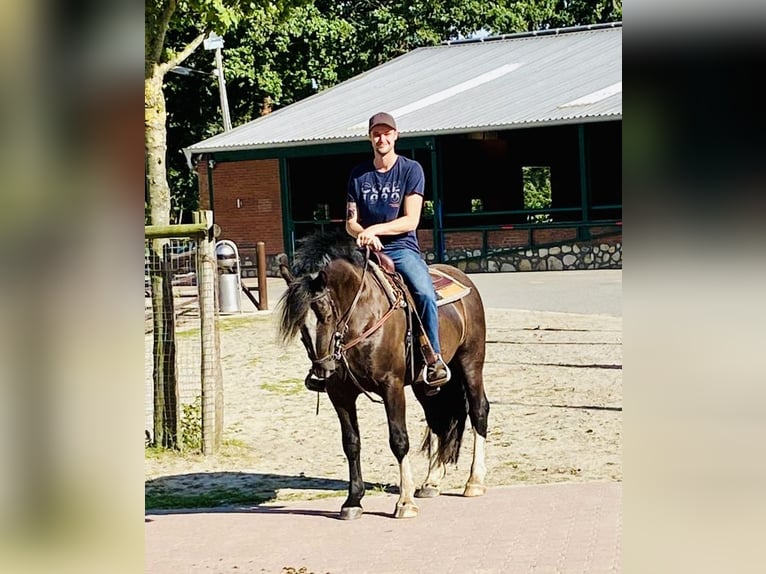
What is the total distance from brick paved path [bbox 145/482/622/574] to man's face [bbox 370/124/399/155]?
2347 mm

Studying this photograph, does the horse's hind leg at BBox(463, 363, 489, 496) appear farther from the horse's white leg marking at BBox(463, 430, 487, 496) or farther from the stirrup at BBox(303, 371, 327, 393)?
the stirrup at BBox(303, 371, 327, 393)

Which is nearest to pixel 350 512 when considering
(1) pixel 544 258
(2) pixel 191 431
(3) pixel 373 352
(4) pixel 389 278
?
(3) pixel 373 352

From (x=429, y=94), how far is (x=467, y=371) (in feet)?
77.0

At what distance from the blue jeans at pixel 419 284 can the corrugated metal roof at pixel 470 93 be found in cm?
1684

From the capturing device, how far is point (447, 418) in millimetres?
7527

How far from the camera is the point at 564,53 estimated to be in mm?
31719

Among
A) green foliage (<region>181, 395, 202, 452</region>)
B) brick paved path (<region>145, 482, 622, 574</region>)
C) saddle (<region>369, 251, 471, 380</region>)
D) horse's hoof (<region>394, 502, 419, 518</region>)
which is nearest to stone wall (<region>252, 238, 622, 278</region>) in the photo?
green foliage (<region>181, 395, 202, 452</region>)

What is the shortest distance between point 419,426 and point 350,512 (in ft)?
10.8

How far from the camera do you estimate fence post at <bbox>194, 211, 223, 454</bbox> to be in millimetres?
8844

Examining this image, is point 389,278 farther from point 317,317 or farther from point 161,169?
point 161,169

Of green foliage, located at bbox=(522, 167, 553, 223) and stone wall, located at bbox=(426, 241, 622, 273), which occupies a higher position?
green foliage, located at bbox=(522, 167, 553, 223)
